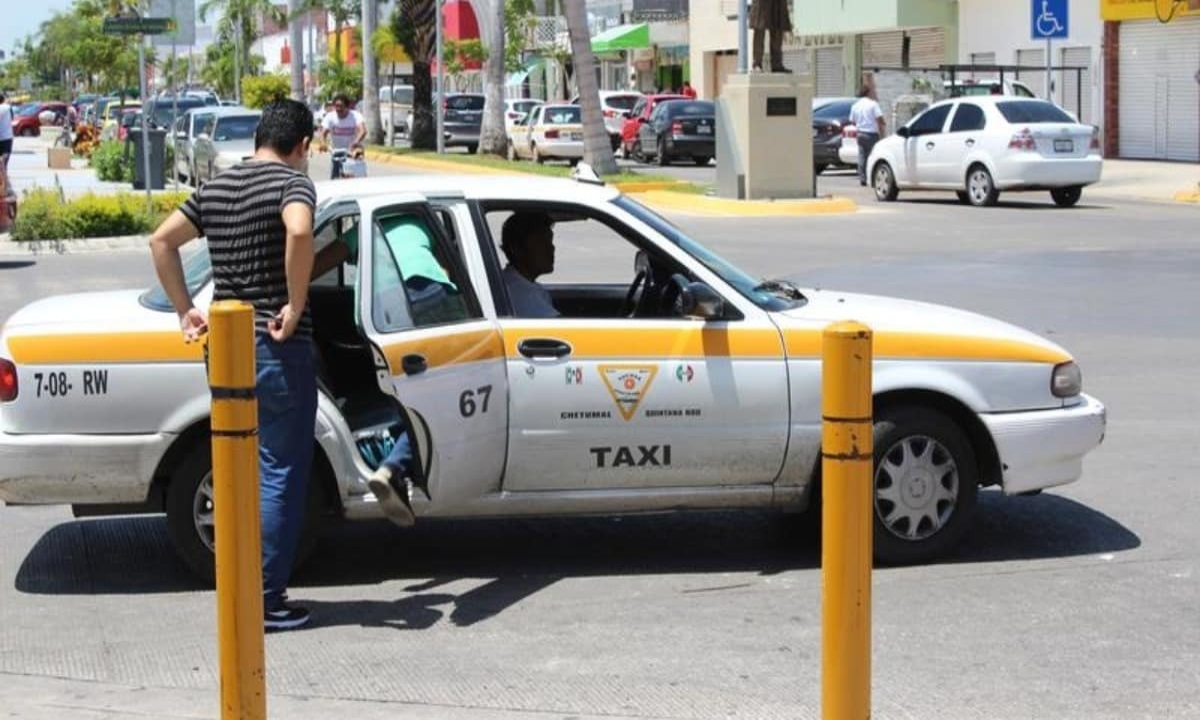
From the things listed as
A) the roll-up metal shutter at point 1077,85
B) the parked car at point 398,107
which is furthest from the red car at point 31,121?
the roll-up metal shutter at point 1077,85

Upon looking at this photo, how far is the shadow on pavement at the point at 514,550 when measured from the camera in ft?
24.8

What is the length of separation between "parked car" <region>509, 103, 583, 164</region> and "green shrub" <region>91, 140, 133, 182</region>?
990cm

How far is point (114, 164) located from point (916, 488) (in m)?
33.3

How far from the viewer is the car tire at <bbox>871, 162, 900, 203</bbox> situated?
30359mm

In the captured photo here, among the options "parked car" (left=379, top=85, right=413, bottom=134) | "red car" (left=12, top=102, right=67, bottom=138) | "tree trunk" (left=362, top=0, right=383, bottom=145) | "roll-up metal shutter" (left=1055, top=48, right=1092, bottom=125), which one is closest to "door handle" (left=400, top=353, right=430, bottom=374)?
"roll-up metal shutter" (left=1055, top=48, right=1092, bottom=125)

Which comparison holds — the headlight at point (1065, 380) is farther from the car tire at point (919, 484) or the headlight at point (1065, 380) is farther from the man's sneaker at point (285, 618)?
the man's sneaker at point (285, 618)

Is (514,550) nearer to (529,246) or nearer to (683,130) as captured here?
(529,246)

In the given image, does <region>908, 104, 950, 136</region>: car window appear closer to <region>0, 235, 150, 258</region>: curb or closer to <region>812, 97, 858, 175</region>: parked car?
<region>812, 97, 858, 175</region>: parked car

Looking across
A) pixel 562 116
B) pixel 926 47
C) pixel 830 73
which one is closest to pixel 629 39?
pixel 830 73

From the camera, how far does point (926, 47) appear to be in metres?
51.8

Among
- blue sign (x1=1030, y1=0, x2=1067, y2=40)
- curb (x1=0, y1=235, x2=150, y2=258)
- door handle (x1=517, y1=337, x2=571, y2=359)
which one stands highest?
blue sign (x1=1030, y1=0, x2=1067, y2=40)

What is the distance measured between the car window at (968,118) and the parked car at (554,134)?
15481 mm

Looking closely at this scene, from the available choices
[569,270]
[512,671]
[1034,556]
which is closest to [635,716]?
[512,671]

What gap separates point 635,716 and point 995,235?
18167mm
